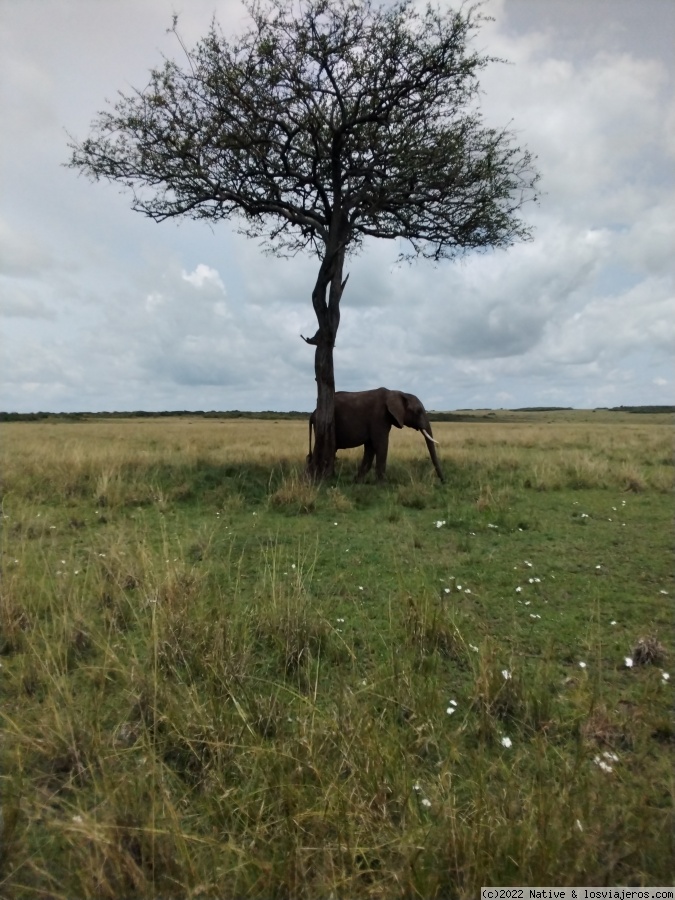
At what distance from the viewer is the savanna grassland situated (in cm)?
256

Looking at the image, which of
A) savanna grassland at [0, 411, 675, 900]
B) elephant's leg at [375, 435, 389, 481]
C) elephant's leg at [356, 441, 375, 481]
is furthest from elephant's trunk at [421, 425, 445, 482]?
savanna grassland at [0, 411, 675, 900]

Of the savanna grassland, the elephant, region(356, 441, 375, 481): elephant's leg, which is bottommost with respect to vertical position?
the savanna grassland

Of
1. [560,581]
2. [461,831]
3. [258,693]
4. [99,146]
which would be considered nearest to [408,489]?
[560,581]

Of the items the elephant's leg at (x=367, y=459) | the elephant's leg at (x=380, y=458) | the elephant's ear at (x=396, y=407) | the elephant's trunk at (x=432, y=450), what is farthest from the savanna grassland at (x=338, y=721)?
the elephant's ear at (x=396, y=407)

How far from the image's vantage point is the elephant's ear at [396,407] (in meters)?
13.7

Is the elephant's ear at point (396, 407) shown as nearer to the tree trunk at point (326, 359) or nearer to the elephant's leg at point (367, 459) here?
the elephant's leg at point (367, 459)

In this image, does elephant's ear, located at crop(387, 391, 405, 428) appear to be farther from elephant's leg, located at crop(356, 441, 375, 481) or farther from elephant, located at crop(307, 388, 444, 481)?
elephant's leg, located at crop(356, 441, 375, 481)

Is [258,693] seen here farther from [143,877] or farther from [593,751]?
[593,751]

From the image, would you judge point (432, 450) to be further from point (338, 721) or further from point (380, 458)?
point (338, 721)

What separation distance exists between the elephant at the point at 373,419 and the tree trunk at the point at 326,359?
0.21m

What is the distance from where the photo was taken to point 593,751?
345 centimetres

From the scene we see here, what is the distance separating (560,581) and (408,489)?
17.9 ft

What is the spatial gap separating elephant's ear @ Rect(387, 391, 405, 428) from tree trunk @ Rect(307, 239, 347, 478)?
4.48 feet

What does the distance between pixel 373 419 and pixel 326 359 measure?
185 cm
